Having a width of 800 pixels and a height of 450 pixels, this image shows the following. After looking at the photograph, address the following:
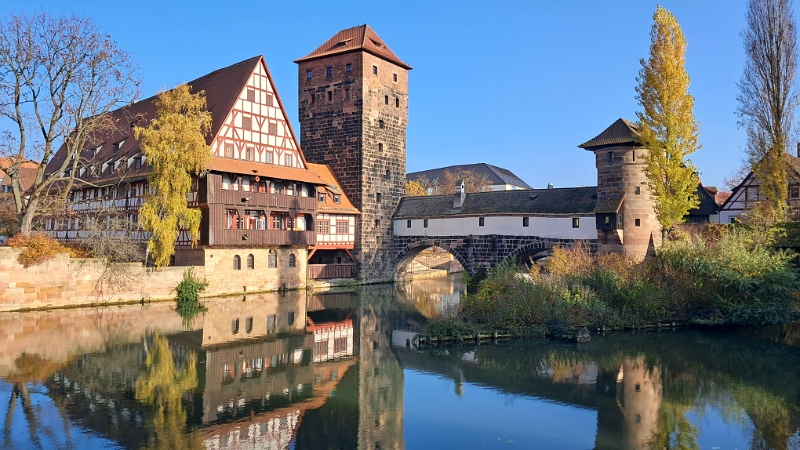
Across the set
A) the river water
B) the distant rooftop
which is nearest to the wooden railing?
the river water

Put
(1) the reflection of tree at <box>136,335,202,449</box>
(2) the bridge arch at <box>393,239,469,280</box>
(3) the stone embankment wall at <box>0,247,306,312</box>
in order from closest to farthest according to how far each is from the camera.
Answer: (1) the reflection of tree at <box>136,335,202,449</box> < (3) the stone embankment wall at <box>0,247,306,312</box> < (2) the bridge arch at <box>393,239,469,280</box>

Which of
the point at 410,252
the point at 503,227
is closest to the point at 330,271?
the point at 410,252

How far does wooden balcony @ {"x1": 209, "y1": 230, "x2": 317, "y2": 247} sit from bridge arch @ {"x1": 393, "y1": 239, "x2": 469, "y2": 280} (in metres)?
7.04

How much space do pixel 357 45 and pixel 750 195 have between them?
2379 centimetres

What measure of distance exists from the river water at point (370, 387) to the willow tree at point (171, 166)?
5.05 m

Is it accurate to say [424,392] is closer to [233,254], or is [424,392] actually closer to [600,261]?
[600,261]

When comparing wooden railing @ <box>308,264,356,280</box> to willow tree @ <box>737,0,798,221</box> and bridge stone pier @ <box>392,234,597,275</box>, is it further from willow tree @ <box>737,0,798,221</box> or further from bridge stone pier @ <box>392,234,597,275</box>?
willow tree @ <box>737,0,798,221</box>

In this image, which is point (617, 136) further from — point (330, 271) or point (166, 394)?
point (166, 394)

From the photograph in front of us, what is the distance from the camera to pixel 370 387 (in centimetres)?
1241

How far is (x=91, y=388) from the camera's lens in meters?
11.5

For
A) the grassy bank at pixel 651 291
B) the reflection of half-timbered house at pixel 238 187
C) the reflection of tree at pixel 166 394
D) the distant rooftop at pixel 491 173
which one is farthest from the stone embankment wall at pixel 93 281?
the distant rooftop at pixel 491 173

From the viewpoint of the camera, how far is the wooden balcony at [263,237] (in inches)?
1018

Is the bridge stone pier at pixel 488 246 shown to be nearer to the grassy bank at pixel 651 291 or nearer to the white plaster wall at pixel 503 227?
the white plaster wall at pixel 503 227

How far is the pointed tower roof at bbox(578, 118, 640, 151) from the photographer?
2523cm
